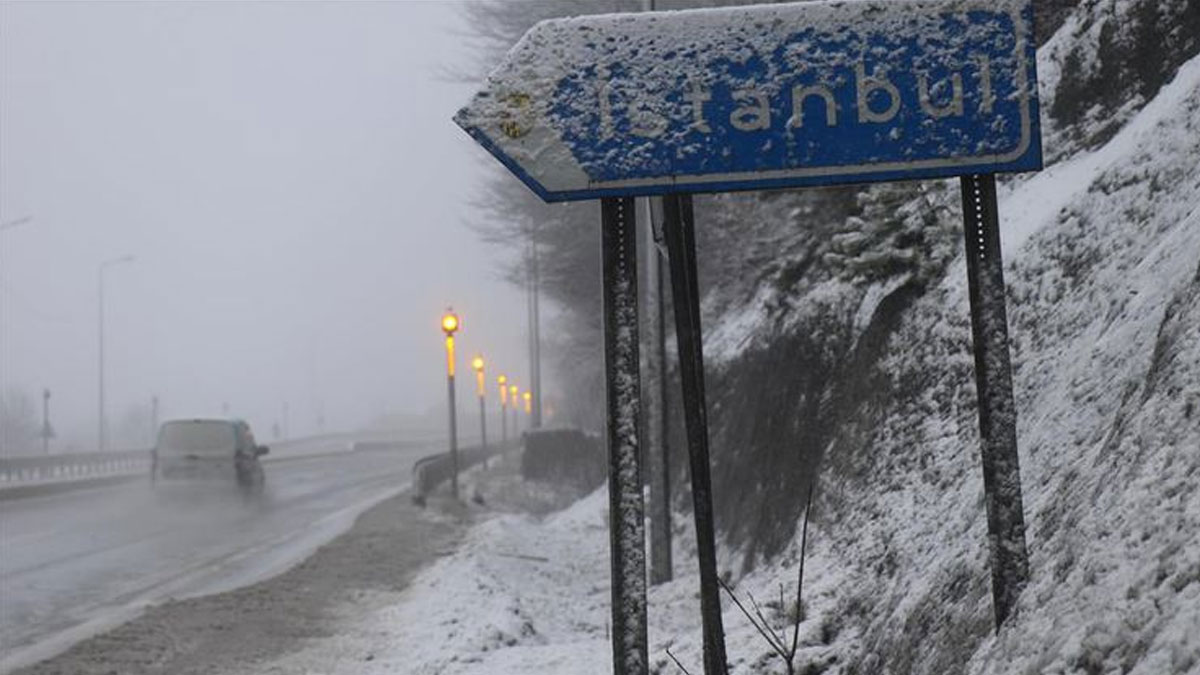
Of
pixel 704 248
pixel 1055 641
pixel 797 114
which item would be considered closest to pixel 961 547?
pixel 1055 641

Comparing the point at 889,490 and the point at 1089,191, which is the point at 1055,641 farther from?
the point at 1089,191

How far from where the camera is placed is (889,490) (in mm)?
7102

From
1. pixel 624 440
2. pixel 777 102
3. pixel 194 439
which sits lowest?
pixel 194 439

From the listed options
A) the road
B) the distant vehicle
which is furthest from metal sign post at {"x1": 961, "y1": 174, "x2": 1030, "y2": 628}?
the distant vehicle

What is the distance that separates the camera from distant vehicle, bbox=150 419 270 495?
24.8m

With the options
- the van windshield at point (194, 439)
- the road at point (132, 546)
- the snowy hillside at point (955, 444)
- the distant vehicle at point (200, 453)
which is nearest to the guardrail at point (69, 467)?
the road at point (132, 546)

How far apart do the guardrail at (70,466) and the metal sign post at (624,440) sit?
34.2 meters

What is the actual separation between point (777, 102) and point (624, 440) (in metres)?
1.18

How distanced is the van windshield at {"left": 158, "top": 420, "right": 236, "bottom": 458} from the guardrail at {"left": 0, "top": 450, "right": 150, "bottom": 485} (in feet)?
37.7

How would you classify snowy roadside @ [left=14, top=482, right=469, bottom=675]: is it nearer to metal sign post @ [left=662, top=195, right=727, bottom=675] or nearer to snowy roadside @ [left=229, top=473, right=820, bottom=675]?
snowy roadside @ [left=229, top=473, right=820, bottom=675]

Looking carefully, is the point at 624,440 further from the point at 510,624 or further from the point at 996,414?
the point at 510,624

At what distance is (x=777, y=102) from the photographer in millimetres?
3699

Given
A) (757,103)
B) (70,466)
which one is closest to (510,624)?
(757,103)

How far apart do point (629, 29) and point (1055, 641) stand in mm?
2223
